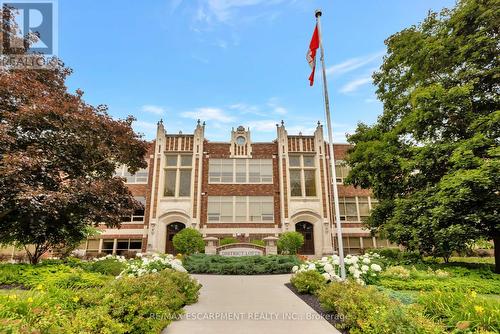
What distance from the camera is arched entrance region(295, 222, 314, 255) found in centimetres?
2502

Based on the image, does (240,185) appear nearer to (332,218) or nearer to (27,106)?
(332,218)

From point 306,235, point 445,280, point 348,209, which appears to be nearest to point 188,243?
point 306,235

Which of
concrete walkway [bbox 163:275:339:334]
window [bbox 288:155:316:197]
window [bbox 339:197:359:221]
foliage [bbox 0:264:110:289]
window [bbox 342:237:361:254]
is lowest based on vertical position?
concrete walkway [bbox 163:275:339:334]

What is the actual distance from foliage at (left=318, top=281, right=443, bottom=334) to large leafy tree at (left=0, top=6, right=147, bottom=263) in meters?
8.04

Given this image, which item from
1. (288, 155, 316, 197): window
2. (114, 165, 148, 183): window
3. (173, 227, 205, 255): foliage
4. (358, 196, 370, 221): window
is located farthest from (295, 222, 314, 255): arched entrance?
(114, 165, 148, 183): window

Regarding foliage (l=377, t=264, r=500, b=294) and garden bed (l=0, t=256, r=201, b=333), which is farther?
foliage (l=377, t=264, r=500, b=294)

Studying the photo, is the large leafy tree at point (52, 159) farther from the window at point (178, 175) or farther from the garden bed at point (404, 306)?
the window at point (178, 175)

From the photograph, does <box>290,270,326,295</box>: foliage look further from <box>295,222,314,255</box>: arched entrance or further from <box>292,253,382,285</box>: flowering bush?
<box>295,222,314,255</box>: arched entrance

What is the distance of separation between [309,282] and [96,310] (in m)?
6.22

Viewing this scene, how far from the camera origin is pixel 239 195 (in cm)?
2589

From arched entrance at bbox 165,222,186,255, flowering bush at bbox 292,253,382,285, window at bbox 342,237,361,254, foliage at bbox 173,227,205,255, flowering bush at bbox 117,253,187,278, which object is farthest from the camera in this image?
window at bbox 342,237,361,254

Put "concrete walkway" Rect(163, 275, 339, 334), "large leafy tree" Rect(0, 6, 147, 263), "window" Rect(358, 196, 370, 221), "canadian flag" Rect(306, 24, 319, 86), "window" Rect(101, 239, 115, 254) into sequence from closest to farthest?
"concrete walkway" Rect(163, 275, 339, 334)
"large leafy tree" Rect(0, 6, 147, 263)
"canadian flag" Rect(306, 24, 319, 86)
"window" Rect(101, 239, 115, 254)
"window" Rect(358, 196, 370, 221)

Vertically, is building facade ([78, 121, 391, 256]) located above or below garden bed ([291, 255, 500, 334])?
above

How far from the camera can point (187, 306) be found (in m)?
7.27
